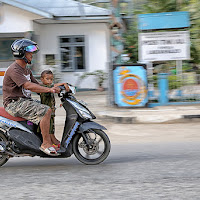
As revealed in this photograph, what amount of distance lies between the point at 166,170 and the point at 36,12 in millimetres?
10850

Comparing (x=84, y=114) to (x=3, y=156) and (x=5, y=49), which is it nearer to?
(x=3, y=156)

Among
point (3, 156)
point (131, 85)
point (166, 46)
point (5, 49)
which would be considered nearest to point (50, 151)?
point (3, 156)

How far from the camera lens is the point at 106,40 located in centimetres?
1625

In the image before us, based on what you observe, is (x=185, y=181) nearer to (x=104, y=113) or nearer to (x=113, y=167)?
(x=113, y=167)

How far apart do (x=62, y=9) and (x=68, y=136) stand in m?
11.6

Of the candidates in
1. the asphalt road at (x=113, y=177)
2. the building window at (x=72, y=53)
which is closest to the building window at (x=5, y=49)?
the building window at (x=72, y=53)

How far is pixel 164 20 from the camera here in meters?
11.0

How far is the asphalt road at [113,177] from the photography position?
4246 millimetres

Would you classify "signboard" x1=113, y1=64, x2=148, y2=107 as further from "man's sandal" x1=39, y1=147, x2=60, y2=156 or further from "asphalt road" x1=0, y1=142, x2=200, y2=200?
"man's sandal" x1=39, y1=147, x2=60, y2=156

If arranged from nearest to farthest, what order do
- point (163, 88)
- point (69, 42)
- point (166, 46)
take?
point (163, 88) < point (166, 46) < point (69, 42)

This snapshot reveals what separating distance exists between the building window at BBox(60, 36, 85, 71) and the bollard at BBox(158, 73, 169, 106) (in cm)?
675

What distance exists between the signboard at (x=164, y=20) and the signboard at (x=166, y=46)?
0.65 feet

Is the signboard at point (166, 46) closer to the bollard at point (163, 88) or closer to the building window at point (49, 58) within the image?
the bollard at point (163, 88)

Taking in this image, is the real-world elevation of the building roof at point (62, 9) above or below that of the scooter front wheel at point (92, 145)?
above
